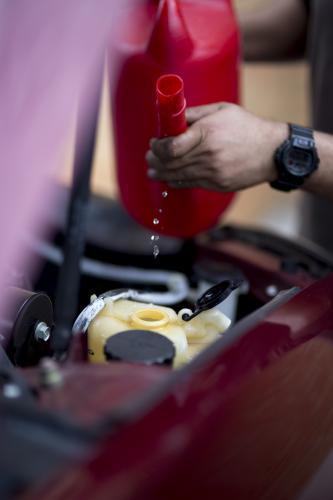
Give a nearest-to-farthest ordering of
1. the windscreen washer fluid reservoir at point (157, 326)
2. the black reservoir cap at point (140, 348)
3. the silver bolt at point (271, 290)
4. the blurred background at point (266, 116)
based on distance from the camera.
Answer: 1. the black reservoir cap at point (140, 348)
2. the windscreen washer fluid reservoir at point (157, 326)
3. the silver bolt at point (271, 290)
4. the blurred background at point (266, 116)

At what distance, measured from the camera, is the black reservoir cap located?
0.82 meters

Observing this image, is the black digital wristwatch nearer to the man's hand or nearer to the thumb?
the man's hand

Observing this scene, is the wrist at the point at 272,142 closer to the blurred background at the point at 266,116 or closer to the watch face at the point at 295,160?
the watch face at the point at 295,160

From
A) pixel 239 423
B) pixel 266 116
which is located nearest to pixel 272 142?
pixel 239 423

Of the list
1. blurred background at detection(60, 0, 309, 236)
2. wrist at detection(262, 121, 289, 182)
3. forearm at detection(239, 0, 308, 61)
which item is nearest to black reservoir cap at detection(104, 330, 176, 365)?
wrist at detection(262, 121, 289, 182)

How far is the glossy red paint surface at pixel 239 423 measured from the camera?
0.66 metres

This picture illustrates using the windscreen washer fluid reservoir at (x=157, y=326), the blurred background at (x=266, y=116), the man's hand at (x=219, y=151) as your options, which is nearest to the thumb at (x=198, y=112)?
the man's hand at (x=219, y=151)

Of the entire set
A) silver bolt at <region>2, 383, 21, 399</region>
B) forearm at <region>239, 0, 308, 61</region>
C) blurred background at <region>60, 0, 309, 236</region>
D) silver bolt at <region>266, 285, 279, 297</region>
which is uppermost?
forearm at <region>239, 0, 308, 61</region>

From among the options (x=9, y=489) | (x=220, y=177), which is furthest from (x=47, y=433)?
(x=220, y=177)

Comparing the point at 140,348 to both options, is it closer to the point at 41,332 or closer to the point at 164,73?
the point at 41,332

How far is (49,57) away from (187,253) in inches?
29.5

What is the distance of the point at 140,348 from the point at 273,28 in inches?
60.3

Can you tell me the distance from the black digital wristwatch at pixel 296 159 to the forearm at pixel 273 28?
3.01 ft

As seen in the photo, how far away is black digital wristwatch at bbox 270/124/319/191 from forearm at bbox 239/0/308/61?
92cm
